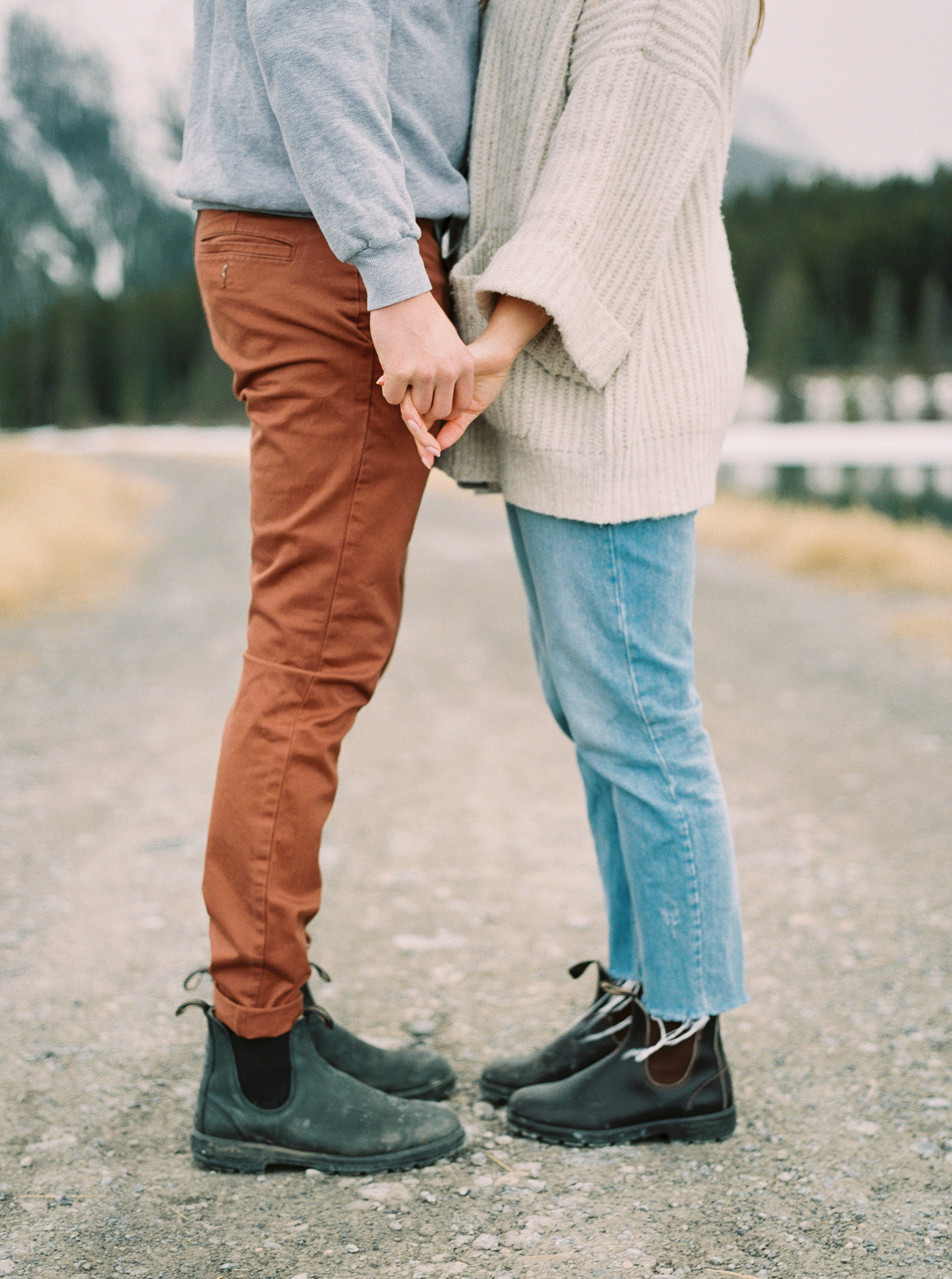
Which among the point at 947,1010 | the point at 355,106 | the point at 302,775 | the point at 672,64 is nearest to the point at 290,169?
the point at 355,106

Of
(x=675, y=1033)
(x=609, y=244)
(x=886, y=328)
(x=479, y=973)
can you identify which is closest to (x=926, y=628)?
(x=479, y=973)

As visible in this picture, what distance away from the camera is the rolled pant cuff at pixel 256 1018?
130cm

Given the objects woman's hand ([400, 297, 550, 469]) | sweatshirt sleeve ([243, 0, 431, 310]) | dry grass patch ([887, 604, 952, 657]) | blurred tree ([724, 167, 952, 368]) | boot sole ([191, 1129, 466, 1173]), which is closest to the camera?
sweatshirt sleeve ([243, 0, 431, 310])

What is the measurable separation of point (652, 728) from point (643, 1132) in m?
0.54

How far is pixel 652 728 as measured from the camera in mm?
1340

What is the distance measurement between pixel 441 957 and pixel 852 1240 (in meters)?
0.94

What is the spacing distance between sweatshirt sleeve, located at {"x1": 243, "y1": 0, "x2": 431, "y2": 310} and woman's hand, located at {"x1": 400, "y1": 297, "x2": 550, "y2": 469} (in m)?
0.14

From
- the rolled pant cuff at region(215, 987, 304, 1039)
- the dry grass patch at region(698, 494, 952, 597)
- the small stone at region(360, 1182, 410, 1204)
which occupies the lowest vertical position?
the dry grass patch at region(698, 494, 952, 597)

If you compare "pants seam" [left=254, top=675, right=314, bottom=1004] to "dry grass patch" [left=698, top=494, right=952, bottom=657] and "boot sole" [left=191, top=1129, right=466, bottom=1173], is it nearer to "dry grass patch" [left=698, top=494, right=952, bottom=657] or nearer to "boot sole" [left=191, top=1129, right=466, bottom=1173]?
"boot sole" [left=191, top=1129, right=466, bottom=1173]

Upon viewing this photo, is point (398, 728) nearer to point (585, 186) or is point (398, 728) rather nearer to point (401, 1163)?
point (401, 1163)

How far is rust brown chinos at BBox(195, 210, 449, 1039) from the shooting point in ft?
4.02

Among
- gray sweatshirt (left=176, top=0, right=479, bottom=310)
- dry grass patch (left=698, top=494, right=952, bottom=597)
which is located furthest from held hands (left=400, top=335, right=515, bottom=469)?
dry grass patch (left=698, top=494, right=952, bottom=597)

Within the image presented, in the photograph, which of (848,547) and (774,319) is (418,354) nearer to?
(848,547)

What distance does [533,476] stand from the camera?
1.33 m
